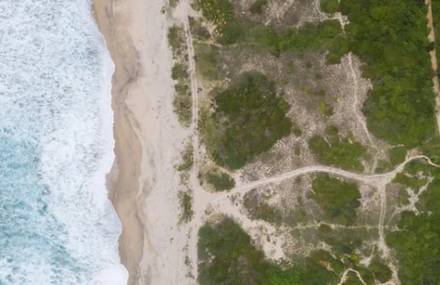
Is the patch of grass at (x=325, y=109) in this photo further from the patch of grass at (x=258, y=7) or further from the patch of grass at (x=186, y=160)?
the patch of grass at (x=186, y=160)

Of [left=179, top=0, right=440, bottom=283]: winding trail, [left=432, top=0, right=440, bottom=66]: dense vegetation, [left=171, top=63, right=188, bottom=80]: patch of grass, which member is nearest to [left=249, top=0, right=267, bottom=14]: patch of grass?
[left=179, top=0, right=440, bottom=283]: winding trail

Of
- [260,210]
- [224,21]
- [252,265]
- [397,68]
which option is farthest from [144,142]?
[397,68]

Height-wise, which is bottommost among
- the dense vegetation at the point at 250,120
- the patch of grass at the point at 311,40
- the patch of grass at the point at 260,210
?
the patch of grass at the point at 260,210

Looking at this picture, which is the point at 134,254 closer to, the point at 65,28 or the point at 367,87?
the point at 65,28

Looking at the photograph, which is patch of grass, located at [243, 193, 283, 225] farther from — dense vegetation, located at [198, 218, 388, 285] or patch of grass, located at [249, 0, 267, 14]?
patch of grass, located at [249, 0, 267, 14]

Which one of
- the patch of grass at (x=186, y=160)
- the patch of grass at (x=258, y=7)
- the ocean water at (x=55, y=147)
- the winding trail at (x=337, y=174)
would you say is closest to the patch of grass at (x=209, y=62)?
the patch of grass at (x=258, y=7)

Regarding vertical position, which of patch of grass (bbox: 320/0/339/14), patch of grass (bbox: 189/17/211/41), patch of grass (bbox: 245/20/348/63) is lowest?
patch of grass (bbox: 245/20/348/63)

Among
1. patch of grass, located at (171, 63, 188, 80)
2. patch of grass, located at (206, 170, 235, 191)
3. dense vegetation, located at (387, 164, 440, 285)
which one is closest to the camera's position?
Answer: dense vegetation, located at (387, 164, 440, 285)
